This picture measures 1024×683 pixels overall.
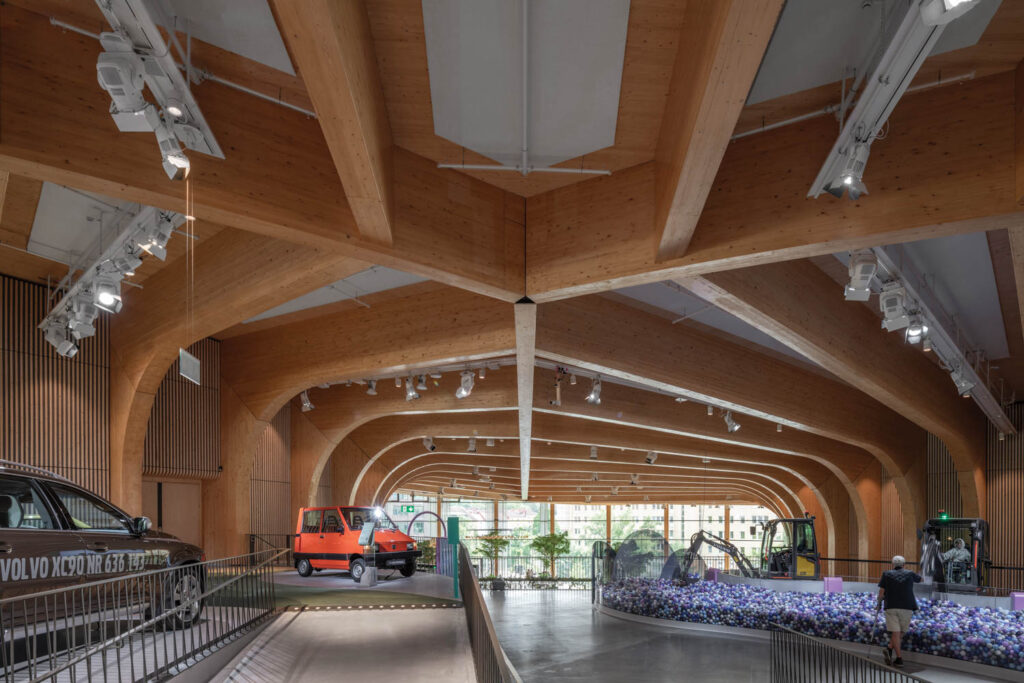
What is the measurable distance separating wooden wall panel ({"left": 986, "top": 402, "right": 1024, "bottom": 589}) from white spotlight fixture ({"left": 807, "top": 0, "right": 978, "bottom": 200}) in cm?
1610

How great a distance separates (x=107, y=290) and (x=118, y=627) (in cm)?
458

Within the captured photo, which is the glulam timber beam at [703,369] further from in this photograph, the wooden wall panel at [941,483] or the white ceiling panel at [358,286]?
the white ceiling panel at [358,286]

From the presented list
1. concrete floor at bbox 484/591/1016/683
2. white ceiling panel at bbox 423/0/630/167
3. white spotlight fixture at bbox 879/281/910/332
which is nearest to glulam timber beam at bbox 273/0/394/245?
white ceiling panel at bbox 423/0/630/167

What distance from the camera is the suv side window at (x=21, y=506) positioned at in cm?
743

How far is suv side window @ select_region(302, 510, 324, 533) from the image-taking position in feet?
60.7

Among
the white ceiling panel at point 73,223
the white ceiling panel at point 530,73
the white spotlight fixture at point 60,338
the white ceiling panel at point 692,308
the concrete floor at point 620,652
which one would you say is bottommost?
the concrete floor at point 620,652

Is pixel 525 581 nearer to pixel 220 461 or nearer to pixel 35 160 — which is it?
pixel 220 461

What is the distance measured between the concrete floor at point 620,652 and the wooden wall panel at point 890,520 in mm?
11733

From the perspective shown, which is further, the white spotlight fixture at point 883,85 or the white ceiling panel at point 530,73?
the white ceiling panel at point 530,73

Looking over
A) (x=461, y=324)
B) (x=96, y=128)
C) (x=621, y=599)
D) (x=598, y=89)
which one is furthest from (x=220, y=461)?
(x=598, y=89)

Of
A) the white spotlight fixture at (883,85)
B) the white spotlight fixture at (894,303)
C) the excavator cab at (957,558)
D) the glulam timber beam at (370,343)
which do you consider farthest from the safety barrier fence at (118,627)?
the excavator cab at (957,558)

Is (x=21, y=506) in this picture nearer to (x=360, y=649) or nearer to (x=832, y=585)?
(x=360, y=649)

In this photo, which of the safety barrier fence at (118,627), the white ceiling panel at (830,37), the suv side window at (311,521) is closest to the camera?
the white ceiling panel at (830,37)

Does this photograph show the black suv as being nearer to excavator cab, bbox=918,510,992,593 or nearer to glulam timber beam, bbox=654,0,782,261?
glulam timber beam, bbox=654,0,782,261
